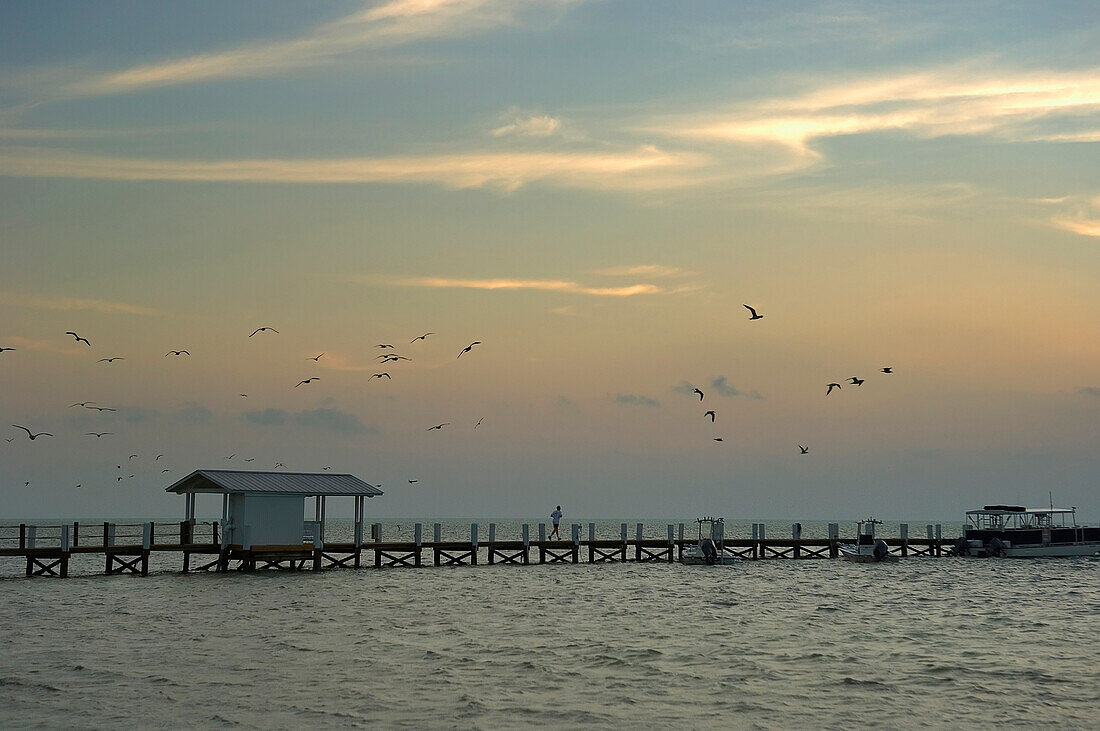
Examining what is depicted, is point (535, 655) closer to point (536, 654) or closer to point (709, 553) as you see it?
point (536, 654)

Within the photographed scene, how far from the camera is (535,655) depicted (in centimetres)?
2783

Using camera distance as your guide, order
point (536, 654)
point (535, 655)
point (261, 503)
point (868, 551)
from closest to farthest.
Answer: point (535, 655) → point (536, 654) → point (261, 503) → point (868, 551)

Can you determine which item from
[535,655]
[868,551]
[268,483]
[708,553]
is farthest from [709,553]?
[535,655]

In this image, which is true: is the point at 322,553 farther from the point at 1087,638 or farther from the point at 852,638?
the point at 1087,638

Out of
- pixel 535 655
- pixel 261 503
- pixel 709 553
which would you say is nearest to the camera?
pixel 535 655

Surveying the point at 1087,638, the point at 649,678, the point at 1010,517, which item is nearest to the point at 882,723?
the point at 649,678

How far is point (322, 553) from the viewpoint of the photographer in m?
51.8

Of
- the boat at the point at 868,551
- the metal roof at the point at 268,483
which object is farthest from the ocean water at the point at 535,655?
the boat at the point at 868,551

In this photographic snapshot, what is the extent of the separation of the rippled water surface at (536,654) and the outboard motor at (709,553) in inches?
501

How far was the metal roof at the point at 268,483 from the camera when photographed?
4708 centimetres

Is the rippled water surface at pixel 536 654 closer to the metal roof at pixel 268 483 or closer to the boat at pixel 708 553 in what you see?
the metal roof at pixel 268 483

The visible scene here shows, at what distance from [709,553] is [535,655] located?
34.8m

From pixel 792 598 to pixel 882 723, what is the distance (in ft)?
78.8

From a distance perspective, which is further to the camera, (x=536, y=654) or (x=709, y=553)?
(x=709, y=553)
